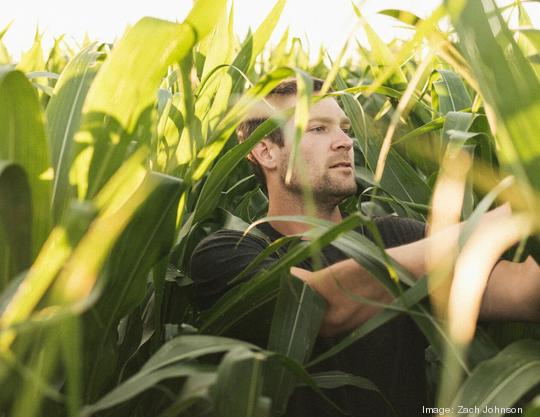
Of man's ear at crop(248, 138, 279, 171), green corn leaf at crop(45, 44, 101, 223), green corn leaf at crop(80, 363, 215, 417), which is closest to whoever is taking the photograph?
green corn leaf at crop(80, 363, 215, 417)

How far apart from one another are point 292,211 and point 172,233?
2.64 feet

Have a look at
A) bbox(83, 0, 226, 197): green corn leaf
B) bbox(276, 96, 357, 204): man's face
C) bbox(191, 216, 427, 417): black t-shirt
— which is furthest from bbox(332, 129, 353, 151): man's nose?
bbox(83, 0, 226, 197): green corn leaf

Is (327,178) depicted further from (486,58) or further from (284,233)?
(486,58)

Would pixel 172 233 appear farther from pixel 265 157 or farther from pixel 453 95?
pixel 265 157

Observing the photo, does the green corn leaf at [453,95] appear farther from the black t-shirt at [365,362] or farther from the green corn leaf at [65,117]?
the green corn leaf at [65,117]

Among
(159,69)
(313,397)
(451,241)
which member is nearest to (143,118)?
(159,69)

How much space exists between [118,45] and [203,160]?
0.60 feet

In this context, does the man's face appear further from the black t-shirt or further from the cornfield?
the cornfield

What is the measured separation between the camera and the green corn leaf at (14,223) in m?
0.68

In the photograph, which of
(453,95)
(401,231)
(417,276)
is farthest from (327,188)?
(417,276)

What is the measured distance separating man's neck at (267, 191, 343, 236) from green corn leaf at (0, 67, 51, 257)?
81 centimetres

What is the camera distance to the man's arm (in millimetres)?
840

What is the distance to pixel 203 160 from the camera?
2.87 feet

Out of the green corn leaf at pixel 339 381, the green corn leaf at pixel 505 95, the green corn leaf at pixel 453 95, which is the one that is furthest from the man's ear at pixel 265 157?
the green corn leaf at pixel 505 95
